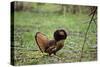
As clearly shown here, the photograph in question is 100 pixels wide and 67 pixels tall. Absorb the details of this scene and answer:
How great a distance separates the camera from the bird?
2223 mm

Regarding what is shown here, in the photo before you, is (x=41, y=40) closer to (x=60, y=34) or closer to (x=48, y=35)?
Answer: (x=48, y=35)

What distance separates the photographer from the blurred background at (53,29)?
7.00ft

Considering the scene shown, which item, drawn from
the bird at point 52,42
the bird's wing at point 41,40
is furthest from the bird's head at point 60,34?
the bird's wing at point 41,40

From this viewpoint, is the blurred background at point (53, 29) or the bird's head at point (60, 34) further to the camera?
the bird's head at point (60, 34)

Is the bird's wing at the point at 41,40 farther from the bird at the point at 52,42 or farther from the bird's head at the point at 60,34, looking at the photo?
the bird's head at the point at 60,34

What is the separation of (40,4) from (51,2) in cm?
14

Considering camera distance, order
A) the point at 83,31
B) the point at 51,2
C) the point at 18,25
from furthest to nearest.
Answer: the point at 83,31 < the point at 51,2 < the point at 18,25

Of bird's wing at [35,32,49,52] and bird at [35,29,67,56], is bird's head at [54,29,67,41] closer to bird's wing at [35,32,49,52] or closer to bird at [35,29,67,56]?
bird at [35,29,67,56]

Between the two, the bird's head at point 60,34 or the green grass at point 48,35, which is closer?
the green grass at point 48,35

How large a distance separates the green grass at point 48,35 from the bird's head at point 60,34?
44mm

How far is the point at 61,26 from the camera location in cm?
232

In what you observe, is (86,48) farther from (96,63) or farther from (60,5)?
(60,5)

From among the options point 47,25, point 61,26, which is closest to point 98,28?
point 61,26

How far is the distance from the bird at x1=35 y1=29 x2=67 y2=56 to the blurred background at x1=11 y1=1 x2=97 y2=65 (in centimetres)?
4
